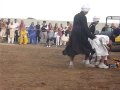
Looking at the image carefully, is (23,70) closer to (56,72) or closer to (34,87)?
(56,72)

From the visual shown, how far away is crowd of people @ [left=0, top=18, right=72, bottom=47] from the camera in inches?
1123

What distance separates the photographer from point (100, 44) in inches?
501

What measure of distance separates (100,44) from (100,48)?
120mm

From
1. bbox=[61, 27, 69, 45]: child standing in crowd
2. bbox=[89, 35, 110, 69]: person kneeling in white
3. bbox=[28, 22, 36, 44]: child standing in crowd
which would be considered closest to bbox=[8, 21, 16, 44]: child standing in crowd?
bbox=[28, 22, 36, 44]: child standing in crowd

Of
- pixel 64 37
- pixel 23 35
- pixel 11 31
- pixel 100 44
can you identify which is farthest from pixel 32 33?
pixel 100 44

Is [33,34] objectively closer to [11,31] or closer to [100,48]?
[11,31]

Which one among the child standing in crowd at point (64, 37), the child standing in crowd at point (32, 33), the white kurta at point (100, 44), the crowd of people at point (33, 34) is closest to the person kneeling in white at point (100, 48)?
the white kurta at point (100, 44)

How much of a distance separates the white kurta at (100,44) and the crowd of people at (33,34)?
15079mm

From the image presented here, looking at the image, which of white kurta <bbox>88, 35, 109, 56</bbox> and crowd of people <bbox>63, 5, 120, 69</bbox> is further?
white kurta <bbox>88, 35, 109, 56</bbox>

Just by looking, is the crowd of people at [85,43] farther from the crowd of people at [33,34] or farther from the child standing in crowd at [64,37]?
the child standing in crowd at [64,37]

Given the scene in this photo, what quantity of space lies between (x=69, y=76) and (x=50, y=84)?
1.50m

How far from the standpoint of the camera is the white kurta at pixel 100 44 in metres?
12.6

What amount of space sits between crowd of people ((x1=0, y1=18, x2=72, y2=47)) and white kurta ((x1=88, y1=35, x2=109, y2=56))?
49.5 feet

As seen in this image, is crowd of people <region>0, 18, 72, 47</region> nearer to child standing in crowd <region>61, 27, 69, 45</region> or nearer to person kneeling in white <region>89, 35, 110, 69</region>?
child standing in crowd <region>61, 27, 69, 45</region>
